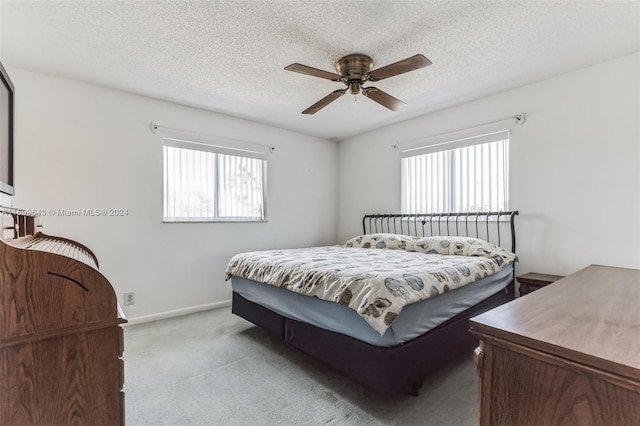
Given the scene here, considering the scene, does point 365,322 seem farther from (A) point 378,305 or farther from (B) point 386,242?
(B) point 386,242

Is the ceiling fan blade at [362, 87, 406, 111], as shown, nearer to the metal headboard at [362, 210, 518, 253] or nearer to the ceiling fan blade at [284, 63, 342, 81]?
the ceiling fan blade at [284, 63, 342, 81]

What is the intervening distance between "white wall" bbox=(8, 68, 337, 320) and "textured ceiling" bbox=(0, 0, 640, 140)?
0.25 meters

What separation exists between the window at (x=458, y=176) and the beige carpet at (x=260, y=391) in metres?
1.75

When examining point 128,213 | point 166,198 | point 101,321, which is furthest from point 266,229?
point 101,321

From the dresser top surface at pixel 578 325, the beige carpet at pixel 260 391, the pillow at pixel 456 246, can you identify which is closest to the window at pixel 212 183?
the beige carpet at pixel 260 391

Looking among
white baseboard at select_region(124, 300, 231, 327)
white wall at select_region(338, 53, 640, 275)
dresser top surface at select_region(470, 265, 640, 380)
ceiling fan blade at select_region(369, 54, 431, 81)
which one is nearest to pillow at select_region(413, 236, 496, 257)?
white wall at select_region(338, 53, 640, 275)

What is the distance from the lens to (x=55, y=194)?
2.68 meters

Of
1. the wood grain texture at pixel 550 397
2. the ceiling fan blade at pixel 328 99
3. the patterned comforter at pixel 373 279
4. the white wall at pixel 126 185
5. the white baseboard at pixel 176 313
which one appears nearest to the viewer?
the wood grain texture at pixel 550 397

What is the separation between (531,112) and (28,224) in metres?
4.21

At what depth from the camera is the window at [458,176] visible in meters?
3.12

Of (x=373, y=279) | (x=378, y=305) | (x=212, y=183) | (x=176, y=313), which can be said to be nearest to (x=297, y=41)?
(x=373, y=279)

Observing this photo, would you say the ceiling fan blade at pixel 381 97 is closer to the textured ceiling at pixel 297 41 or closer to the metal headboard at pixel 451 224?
the textured ceiling at pixel 297 41

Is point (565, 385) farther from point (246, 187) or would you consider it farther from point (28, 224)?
point (246, 187)

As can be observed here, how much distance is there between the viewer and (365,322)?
5.36ft
